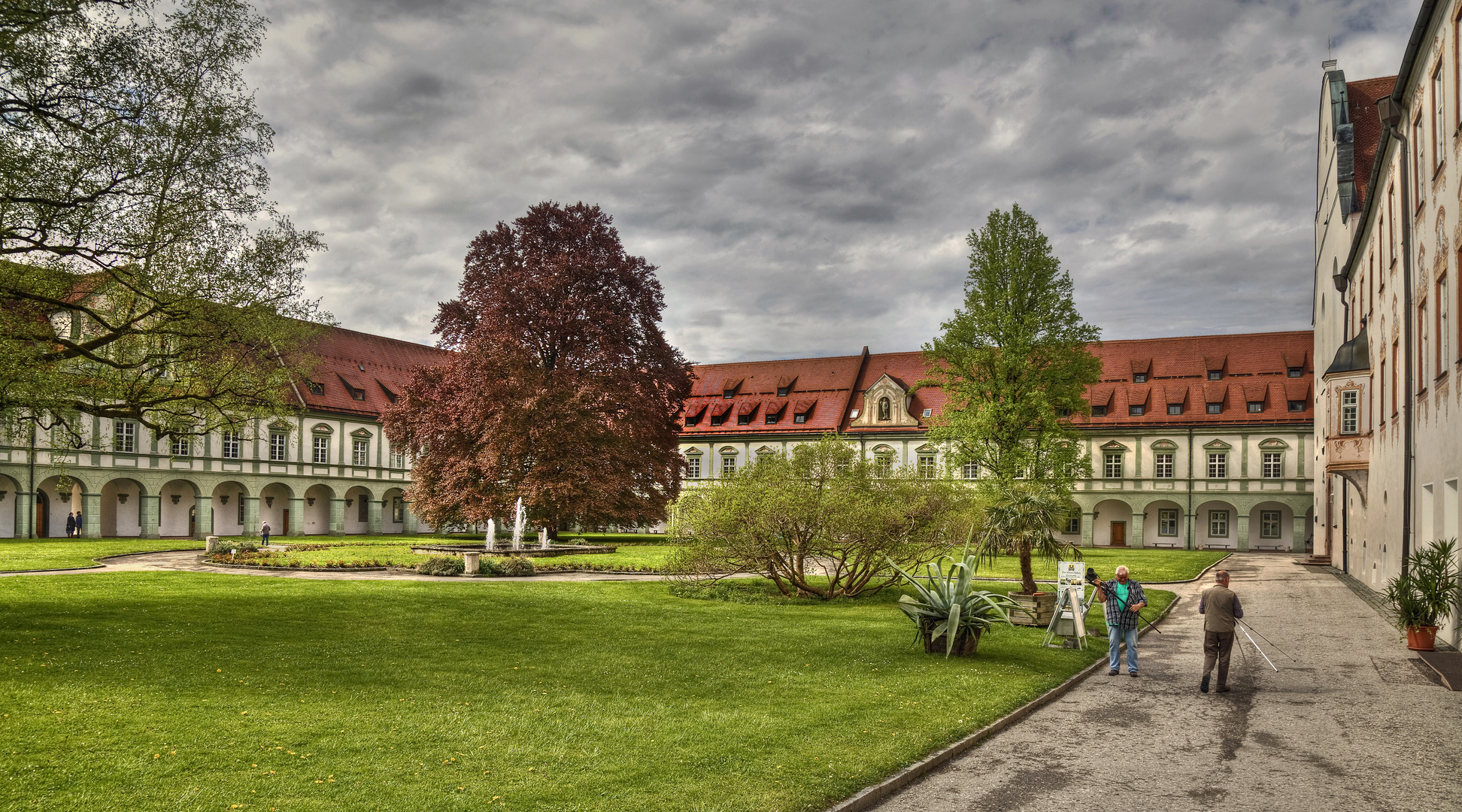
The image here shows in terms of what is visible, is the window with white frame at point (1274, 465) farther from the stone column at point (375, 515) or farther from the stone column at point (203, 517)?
the stone column at point (203, 517)

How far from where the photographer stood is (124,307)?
15.6 m

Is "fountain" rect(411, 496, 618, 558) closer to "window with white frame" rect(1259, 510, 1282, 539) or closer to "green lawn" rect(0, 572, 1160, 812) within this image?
"green lawn" rect(0, 572, 1160, 812)

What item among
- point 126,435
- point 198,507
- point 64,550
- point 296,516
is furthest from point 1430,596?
point 296,516

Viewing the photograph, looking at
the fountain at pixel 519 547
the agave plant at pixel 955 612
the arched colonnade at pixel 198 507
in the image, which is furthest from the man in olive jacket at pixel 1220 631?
the arched colonnade at pixel 198 507

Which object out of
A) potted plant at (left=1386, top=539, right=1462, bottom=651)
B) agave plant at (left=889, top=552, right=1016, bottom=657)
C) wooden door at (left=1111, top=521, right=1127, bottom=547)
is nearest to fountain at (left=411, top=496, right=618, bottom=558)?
agave plant at (left=889, top=552, right=1016, bottom=657)

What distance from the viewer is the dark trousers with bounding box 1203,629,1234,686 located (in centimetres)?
1177

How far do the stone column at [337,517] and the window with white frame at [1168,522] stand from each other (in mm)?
44574

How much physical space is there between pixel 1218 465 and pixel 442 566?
41.1 m

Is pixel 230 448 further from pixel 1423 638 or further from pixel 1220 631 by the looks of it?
pixel 1423 638

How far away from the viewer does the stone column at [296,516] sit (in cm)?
5194

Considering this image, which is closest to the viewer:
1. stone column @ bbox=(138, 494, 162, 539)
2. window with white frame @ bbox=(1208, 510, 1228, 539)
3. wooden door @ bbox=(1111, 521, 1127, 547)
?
stone column @ bbox=(138, 494, 162, 539)

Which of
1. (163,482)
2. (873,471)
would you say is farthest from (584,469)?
(163,482)

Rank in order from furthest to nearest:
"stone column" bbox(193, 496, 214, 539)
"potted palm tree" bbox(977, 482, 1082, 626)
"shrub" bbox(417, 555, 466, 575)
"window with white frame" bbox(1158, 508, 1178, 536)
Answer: "window with white frame" bbox(1158, 508, 1178, 536) < "stone column" bbox(193, 496, 214, 539) < "shrub" bbox(417, 555, 466, 575) < "potted palm tree" bbox(977, 482, 1082, 626)

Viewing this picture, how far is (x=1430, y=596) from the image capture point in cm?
1455
